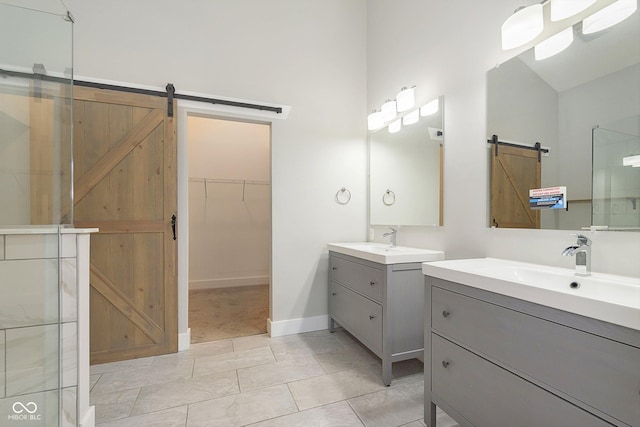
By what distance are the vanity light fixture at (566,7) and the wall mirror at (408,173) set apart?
730 millimetres

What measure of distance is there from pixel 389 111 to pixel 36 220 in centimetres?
264

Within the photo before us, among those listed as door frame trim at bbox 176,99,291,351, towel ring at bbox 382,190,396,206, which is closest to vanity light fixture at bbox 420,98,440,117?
towel ring at bbox 382,190,396,206

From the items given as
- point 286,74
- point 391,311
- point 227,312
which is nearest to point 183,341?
point 227,312

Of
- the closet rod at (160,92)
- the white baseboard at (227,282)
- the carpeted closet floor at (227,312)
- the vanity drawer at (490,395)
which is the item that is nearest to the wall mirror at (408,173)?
the vanity drawer at (490,395)

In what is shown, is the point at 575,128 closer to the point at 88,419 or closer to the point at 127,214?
the point at 88,419

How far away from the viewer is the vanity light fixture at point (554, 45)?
4.35ft

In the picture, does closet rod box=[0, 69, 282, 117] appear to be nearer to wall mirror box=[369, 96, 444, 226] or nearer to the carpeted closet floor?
wall mirror box=[369, 96, 444, 226]

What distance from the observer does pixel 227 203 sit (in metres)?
4.46

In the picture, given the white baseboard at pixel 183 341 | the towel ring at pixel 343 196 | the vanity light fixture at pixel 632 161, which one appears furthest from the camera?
the towel ring at pixel 343 196

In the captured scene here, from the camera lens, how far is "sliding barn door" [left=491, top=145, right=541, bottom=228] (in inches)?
57.2

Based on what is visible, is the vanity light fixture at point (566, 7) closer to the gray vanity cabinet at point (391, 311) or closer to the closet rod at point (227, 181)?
the gray vanity cabinet at point (391, 311)

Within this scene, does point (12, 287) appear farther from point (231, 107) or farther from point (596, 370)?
point (596, 370)

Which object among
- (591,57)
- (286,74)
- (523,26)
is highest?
(286,74)

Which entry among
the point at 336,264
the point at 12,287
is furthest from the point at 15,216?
the point at 336,264
